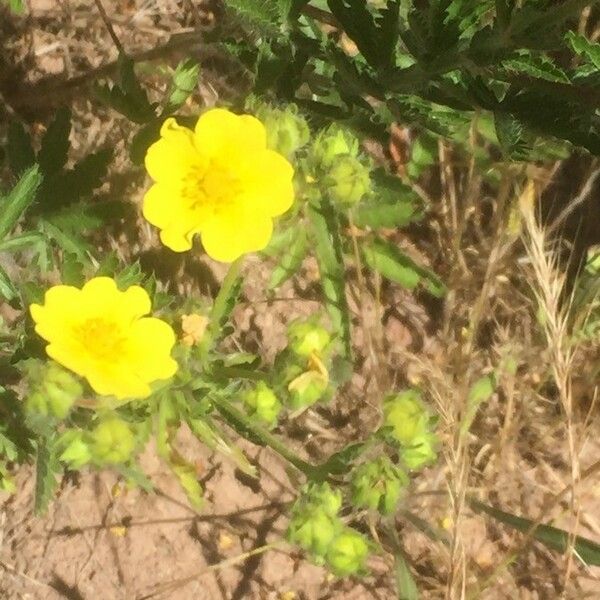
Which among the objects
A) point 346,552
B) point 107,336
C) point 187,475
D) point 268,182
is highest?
point 268,182

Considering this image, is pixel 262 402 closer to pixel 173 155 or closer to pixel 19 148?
pixel 173 155

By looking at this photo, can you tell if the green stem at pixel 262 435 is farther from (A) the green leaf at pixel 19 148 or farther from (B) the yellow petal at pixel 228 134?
(A) the green leaf at pixel 19 148

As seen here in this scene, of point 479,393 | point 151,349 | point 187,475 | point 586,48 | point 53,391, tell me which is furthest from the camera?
point 479,393

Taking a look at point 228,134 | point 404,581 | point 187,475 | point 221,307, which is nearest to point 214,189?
point 228,134

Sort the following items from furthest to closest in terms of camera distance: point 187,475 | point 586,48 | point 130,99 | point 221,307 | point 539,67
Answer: point 187,475
point 130,99
point 221,307
point 539,67
point 586,48

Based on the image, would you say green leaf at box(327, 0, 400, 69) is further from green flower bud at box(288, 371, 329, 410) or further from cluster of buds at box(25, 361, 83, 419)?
cluster of buds at box(25, 361, 83, 419)

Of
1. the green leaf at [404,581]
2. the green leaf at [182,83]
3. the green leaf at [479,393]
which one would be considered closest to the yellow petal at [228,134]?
the green leaf at [182,83]
